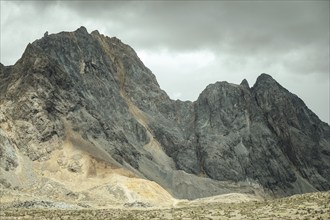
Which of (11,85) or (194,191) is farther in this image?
(194,191)

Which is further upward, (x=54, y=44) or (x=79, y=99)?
(x=54, y=44)

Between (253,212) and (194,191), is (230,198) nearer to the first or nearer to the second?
(194,191)

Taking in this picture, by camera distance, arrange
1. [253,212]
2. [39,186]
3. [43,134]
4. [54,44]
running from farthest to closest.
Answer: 1. [54,44]
2. [43,134]
3. [39,186]
4. [253,212]

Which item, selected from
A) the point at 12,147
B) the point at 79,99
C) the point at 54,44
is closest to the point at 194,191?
the point at 79,99

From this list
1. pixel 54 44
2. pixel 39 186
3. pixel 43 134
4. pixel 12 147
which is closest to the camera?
pixel 39 186

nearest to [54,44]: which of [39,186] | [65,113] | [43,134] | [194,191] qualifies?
[65,113]

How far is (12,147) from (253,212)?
87.7m

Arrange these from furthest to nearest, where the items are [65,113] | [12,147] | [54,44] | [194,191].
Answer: [54,44] → [194,191] → [65,113] → [12,147]

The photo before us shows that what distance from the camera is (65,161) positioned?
445 ft

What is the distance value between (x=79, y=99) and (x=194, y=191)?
48.1 metres

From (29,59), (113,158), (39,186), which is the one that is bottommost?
(39,186)

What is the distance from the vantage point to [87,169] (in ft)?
440

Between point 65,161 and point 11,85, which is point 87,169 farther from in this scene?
point 11,85

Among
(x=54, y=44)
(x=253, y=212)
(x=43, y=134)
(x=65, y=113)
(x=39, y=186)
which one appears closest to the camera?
(x=253, y=212)
